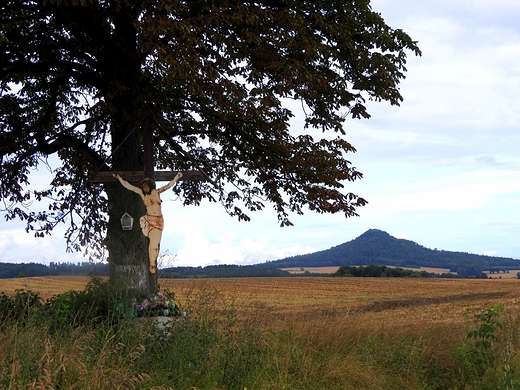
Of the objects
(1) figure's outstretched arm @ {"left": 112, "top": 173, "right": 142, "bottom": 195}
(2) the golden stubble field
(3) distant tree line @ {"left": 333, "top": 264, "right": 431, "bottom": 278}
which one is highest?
(1) figure's outstretched arm @ {"left": 112, "top": 173, "right": 142, "bottom": 195}

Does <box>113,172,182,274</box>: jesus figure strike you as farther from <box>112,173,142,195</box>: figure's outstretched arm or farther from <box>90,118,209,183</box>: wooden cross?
<box>90,118,209,183</box>: wooden cross

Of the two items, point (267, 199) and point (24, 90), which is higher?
point (24, 90)

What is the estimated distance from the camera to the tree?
12.6 meters

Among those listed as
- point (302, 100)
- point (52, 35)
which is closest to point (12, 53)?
point (52, 35)

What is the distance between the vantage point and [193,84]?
11.5m

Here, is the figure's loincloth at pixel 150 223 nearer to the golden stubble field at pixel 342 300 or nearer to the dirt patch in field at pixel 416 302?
the golden stubble field at pixel 342 300

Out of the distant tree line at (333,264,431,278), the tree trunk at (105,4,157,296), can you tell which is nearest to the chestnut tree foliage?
the tree trunk at (105,4,157,296)

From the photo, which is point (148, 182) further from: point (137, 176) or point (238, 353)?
point (238, 353)

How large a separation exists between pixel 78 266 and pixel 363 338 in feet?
19.6

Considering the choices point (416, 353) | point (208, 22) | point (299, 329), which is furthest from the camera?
point (208, 22)

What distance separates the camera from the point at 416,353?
10062 millimetres

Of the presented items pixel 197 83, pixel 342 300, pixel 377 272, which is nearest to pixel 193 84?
pixel 197 83

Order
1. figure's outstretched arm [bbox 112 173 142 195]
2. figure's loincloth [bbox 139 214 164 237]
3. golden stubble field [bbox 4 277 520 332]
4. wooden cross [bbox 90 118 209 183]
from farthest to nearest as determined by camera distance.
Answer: wooden cross [bbox 90 118 209 183], figure's outstretched arm [bbox 112 173 142 195], figure's loincloth [bbox 139 214 164 237], golden stubble field [bbox 4 277 520 332]

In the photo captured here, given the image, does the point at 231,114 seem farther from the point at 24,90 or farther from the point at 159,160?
the point at 24,90
